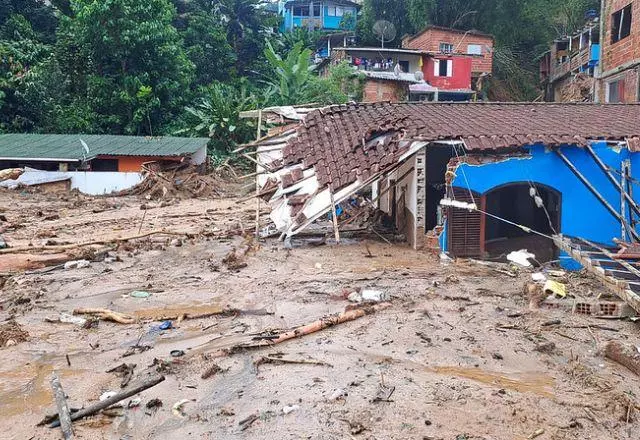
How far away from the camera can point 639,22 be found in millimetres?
18812

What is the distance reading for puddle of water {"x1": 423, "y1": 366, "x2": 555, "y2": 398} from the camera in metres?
5.43

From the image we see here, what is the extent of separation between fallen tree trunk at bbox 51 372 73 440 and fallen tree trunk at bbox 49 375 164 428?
0.25ft

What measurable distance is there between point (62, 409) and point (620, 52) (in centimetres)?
2184

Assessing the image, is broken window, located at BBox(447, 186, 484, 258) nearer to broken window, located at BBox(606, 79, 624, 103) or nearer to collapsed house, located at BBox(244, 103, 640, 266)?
collapsed house, located at BBox(244, 103, 640, 266)

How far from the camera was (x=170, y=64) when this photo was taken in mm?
30797

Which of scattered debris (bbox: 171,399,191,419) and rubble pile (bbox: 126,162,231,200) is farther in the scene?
rubble pile (bbox: 126,162,231,200)

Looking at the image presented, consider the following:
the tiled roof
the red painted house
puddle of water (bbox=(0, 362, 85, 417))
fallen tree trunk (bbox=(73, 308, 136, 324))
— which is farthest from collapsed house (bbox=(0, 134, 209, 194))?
puddle of water (bbox=(0, 362, 85, 417))

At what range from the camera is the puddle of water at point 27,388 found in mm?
5395

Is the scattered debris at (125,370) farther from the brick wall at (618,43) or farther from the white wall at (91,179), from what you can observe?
the brick wall at (618,43)

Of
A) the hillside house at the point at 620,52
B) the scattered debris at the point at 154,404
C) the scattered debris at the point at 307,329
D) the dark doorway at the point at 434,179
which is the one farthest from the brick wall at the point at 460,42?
the scattered debris at the point at 154,404

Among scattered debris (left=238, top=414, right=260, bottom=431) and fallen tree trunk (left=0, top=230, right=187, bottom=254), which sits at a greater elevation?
fallen tree trunk (left=0, top=230, right=187, bottom=254)

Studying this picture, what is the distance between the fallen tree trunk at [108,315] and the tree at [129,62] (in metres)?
23.2

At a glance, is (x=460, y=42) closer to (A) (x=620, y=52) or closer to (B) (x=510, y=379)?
(A) (x=620, y=52)

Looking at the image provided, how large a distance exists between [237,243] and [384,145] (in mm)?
4102
